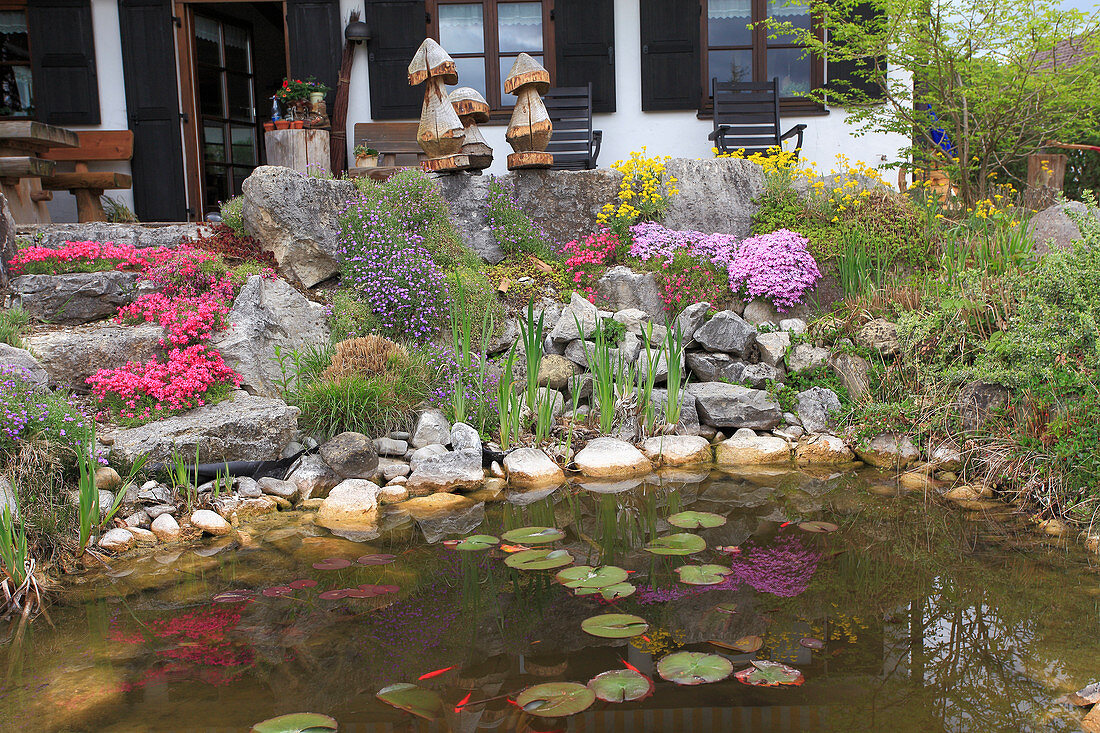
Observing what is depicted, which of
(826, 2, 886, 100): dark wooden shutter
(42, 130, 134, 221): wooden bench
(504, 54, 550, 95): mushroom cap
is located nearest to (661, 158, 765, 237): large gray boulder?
(504, 54, 550, 95): mushroom cap

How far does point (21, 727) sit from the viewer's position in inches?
81.7

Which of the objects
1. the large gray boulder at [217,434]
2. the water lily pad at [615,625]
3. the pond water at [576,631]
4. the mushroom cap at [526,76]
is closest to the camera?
the pond water at [576,631]

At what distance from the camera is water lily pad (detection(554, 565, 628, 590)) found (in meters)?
2.84

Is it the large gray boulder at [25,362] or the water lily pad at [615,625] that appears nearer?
the water lily pad at [615,625]

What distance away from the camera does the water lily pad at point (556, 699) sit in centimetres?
207

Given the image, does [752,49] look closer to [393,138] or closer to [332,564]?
[393,138]

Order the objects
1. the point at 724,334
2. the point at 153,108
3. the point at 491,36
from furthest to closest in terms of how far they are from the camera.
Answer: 1. the point at 491,36
2. the point at 153,108
3. the point at 724,334

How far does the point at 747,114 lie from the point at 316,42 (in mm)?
4764

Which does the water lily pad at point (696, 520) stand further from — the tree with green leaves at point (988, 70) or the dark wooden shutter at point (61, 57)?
the dark wooden shutter at point (61, 57)

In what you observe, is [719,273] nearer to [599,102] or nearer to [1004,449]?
[1004,449]

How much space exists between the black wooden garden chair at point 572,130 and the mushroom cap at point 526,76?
1369 mm

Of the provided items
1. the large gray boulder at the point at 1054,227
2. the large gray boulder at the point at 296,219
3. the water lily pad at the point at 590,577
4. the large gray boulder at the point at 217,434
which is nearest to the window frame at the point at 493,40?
the large gray boulder at the point at 296,219

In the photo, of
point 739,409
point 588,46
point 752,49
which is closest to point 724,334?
point 739,409

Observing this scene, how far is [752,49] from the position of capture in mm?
8602
